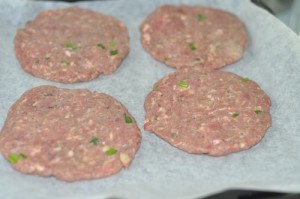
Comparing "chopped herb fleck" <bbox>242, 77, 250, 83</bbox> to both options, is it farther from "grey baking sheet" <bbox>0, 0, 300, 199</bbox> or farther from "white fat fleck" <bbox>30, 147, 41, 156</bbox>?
"white fat fleck" <bbox>30, 147, 41, 156</bbox>

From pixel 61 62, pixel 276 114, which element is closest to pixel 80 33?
pixel 61 62

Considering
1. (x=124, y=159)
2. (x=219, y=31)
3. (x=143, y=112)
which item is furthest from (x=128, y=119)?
(x=219, y=31)

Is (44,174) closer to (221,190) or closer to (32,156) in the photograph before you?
(32,156)

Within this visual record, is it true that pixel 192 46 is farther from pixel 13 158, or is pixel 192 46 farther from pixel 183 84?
pixel 13 158

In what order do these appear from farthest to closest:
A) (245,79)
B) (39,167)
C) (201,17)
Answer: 1. (201,17)
2. (245,79)
3. (39,167)

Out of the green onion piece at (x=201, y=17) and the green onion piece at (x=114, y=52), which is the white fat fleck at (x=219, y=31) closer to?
the green onion piece at (x=201, y=17)

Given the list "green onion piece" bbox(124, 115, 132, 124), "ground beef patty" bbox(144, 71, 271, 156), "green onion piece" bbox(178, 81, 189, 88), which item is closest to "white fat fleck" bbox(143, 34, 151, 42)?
"ground beef patty" bbox(144, 71, 271, 156)

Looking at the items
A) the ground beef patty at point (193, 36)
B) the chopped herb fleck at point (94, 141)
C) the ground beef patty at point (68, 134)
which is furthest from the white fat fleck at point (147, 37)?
the chopped herb fleck at point (94, 141)
